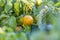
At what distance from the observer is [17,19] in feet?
3.75

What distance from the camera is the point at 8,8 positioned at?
109cm

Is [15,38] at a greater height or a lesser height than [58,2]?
lesser

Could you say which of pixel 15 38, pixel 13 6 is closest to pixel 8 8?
pixel 13 6

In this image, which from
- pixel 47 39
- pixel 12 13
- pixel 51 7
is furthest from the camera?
pixel 12 13

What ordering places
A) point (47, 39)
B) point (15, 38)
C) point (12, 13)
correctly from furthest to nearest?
1. point (12, 13)
2. point (15, 38)
3. point (47, 39)

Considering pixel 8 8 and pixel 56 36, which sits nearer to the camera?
pixel 56 36

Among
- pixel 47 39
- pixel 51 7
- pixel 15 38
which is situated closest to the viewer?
pixel 47 39

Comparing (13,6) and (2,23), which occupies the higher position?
(13,6)

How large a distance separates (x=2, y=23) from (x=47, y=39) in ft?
2.56

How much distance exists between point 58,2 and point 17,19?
31 cm

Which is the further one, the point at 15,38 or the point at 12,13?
the point at 12,13

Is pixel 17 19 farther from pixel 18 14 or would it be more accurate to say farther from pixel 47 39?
pixel 47 39

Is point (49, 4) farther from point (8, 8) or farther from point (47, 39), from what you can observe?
point (47, 39)

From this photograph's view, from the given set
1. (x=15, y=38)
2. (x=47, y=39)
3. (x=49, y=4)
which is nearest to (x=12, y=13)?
(x=49, y=4)
